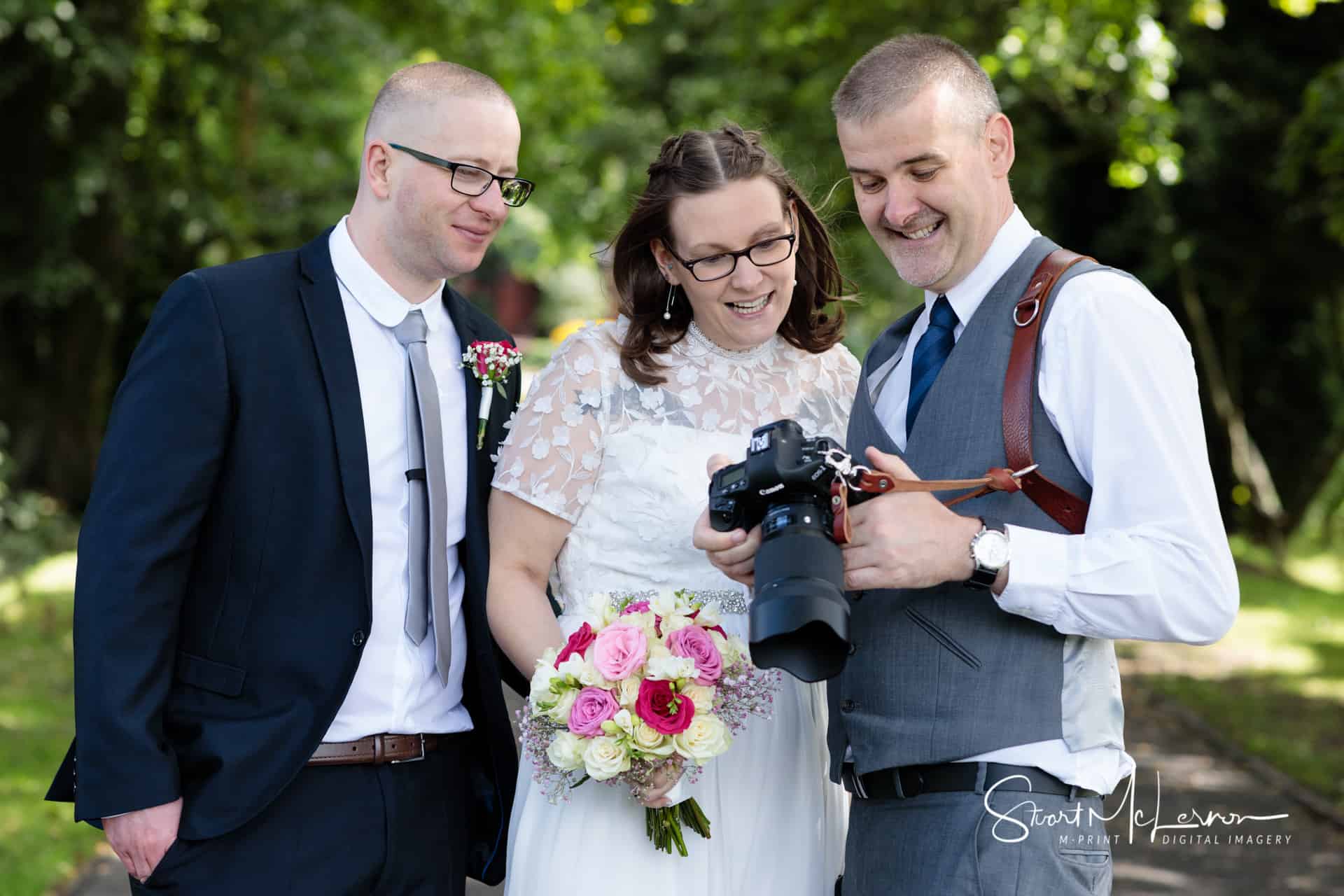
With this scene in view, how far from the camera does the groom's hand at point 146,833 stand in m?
3.10

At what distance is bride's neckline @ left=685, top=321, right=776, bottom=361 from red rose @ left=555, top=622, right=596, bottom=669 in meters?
0.93

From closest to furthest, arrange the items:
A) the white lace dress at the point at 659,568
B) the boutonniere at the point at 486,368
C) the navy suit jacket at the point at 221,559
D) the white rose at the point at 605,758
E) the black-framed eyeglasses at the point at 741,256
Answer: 1. the white rose at the point at 605,758
2. the navy suit jacket at the point at 221,559
3. the white lace dress at the point at 659,568
4. the black-framed eyeglasses at the point at 741,256
5. the boutonniere at the point at 486,368

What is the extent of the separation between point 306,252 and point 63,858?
370cm

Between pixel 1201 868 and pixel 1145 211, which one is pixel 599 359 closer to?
pixel 1201 868

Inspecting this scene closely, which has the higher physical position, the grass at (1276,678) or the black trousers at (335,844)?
the grass at (1276,678)

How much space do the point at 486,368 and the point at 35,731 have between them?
219 inches

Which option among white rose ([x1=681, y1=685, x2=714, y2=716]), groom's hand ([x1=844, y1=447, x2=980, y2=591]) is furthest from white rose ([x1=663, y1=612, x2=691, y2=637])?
groom's hand ([x1=844, y1=447, x2=980, y2=591])

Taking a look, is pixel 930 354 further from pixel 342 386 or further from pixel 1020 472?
pixel 342 386

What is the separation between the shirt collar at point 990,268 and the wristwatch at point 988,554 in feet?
1.79

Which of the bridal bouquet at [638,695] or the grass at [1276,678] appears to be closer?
the bridal bouquet at [638,695]

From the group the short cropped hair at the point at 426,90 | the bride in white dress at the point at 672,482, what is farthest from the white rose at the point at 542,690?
the short cropped hair at the point at 426,90

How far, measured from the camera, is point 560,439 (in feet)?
11.2

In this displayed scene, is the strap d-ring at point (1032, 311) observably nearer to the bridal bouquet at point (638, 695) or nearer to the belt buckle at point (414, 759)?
the bridal bouquet at point (638, 695)

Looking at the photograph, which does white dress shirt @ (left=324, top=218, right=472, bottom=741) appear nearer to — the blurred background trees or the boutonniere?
the boutonniere
